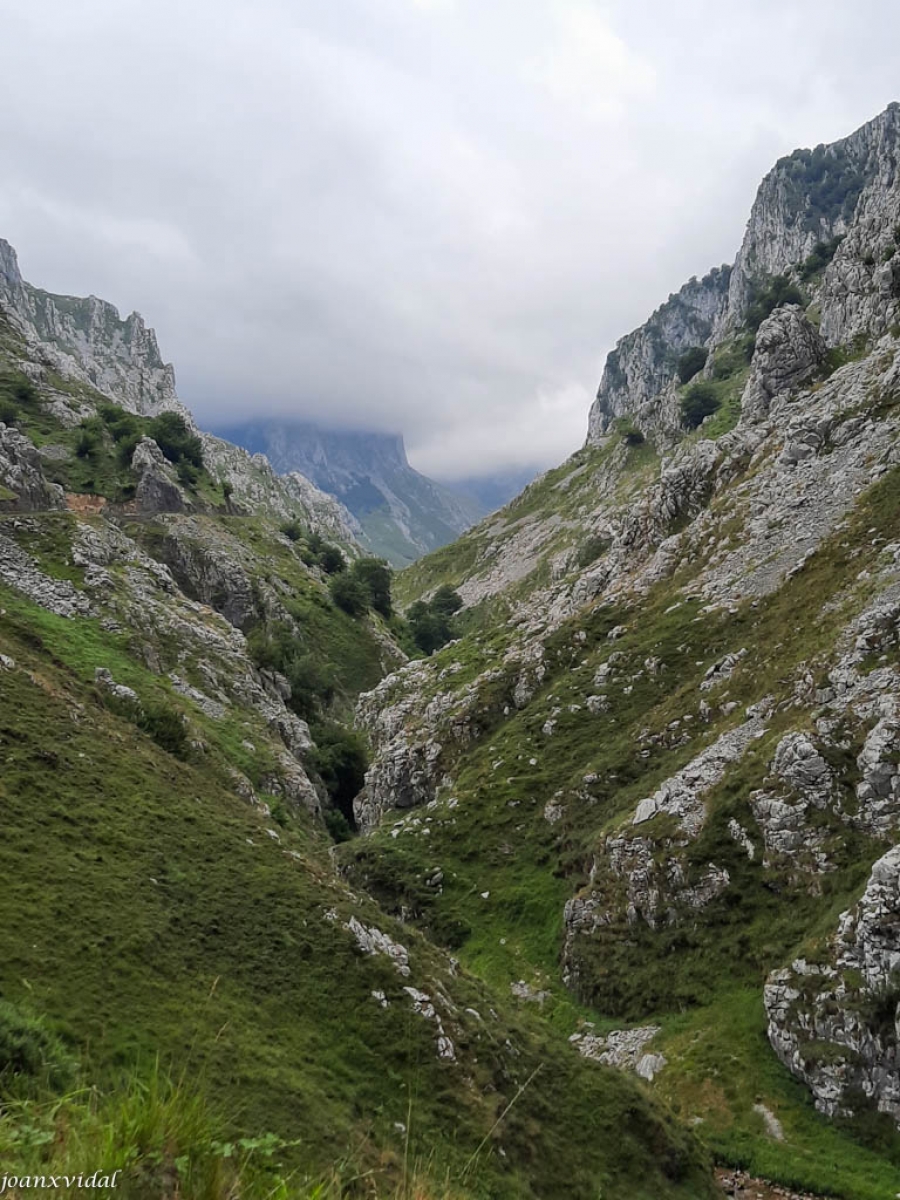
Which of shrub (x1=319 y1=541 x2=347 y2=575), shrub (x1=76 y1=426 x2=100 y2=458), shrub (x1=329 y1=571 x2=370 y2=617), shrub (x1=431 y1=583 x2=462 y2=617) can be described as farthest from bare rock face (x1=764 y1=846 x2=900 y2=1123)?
shrub (x1=431 y1=583 x2=462 y2=617)

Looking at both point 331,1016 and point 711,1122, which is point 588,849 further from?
point 331,1016

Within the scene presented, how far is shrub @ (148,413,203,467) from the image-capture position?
121188mm

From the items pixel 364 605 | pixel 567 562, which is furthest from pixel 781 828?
pixel 567 562

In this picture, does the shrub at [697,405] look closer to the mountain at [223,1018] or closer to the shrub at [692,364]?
the shrub at [692,364]

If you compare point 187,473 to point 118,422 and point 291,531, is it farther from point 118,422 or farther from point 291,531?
point 291,531

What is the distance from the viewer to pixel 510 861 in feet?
152

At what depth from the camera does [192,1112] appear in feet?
15.9

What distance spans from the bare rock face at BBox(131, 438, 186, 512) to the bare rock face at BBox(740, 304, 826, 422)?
80.2m

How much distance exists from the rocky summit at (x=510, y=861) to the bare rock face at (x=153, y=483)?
20.4 m

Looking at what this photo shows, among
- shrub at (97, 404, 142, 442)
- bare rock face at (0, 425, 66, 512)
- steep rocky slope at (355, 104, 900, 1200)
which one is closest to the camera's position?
steep rocky slope at (355, 104, 900, 1200)

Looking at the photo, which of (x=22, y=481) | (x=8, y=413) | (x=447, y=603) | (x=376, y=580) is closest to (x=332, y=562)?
(x=376, y=580)

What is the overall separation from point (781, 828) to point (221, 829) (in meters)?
26.6

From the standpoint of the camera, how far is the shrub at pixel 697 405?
15225cm

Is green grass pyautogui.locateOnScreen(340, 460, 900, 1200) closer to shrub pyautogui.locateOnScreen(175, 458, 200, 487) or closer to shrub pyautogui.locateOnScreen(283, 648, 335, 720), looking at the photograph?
shrub pyautogui.locateOnScreen(283, 648, 335, 720)
